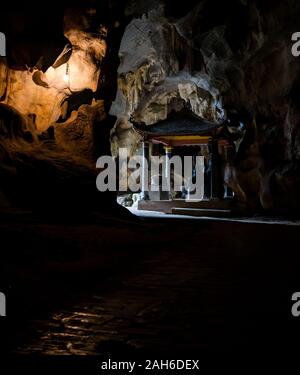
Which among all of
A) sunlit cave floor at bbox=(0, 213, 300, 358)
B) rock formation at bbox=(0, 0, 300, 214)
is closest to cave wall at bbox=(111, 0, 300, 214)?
rock formation at bbox=(0, 0, 300, 214)

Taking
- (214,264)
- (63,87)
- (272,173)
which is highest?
(63,87)

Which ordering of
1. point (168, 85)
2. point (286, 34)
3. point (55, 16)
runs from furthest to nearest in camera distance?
point (168, 85) → point (286, 34) → point (55, 16)

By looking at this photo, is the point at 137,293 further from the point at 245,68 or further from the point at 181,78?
the point at 181,78

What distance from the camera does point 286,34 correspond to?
778 inches

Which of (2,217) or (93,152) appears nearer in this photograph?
(2,217)

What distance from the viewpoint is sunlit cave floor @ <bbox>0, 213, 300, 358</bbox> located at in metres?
3.22

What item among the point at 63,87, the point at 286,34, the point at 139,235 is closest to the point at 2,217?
the point at 139,235

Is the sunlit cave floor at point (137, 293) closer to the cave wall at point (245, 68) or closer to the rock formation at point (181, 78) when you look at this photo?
the rock formation at point (181, 78)

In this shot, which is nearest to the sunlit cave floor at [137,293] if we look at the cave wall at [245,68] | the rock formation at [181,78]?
the rock formation at [181,78]

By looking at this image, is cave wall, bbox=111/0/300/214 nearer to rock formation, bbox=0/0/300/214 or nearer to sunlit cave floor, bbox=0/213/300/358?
rock formation, bbox=0/0/300/214

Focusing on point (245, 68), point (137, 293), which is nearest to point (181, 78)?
point (245, 68)

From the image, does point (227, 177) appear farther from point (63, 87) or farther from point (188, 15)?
point (63, 87)

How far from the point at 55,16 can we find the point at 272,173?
43.6 feet

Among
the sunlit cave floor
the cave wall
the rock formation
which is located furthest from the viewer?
the cave wall
